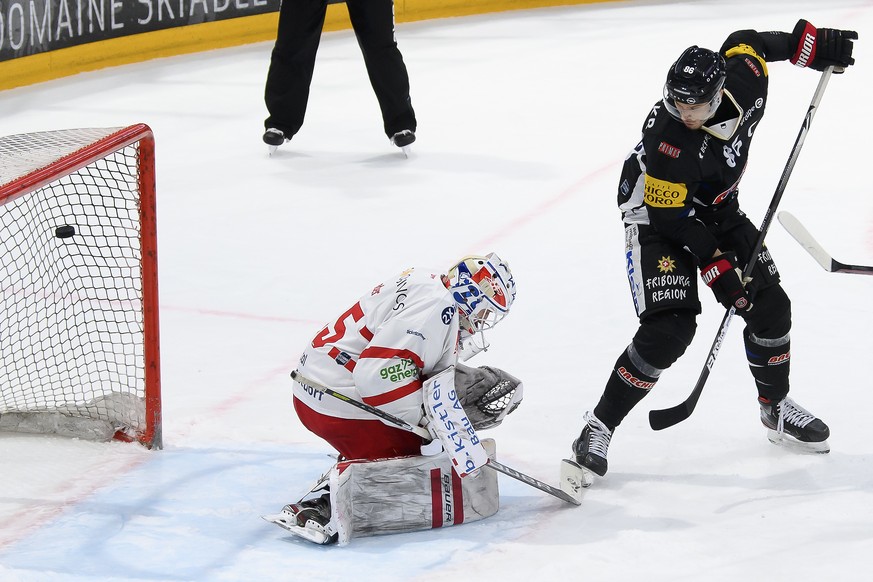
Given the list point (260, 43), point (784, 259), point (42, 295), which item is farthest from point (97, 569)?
point (260, 43)

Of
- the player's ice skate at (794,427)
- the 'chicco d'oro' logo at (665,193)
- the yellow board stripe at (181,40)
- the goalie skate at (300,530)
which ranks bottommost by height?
the yellow board stripe at (181,40)

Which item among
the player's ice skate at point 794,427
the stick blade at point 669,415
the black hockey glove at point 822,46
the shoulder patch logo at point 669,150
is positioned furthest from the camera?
the black hockey glove at point 822,46

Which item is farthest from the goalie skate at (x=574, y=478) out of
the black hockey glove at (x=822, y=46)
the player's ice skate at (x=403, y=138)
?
the player's ice skate at (x=403, y=138)

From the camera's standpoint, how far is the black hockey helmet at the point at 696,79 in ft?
9.26

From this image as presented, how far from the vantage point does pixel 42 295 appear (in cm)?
358

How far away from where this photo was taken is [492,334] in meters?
4.09

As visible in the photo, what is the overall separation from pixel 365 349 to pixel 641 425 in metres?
0.99

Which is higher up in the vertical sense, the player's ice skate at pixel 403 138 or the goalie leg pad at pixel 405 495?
the goalie leg pad at pixel 405 495

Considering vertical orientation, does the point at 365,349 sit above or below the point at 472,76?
above

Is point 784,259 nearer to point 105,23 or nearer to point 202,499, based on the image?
point 202,499

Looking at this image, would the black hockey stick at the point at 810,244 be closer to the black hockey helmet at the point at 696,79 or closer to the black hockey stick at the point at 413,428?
the black hockey helmet at the point at 696,79

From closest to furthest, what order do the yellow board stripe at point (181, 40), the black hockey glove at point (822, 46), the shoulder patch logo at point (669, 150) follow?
the shoulder patch logo at point (669, 150) < the black hockey glove at point (822, 46) < the yellow board stripe at point (181, 40)

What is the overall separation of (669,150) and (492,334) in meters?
1.30

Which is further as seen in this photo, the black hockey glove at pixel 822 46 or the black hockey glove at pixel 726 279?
the black hockey glove at pixel 822 46
